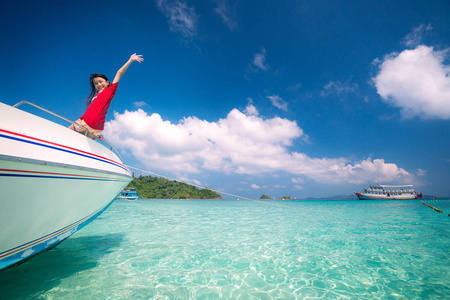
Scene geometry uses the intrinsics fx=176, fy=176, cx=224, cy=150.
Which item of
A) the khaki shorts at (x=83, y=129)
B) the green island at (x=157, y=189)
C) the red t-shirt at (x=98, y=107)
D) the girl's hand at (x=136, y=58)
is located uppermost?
the girl's hand at (x=136, y=58)

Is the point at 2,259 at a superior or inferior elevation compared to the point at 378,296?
superior

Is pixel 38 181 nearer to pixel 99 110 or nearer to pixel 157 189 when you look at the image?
pixel 99 110

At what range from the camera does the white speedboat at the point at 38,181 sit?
6.60ft

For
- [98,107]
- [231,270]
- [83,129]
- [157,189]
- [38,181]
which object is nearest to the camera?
[38,181]

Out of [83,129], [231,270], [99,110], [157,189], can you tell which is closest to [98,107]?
[99,110]

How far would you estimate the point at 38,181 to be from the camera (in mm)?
2289

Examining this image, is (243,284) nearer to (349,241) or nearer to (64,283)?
(64,283)

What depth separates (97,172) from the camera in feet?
11.1

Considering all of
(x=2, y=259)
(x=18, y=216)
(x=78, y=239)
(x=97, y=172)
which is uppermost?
(x=97, y=172)

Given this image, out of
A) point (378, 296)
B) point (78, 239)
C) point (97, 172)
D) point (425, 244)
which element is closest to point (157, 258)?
point (97, 172)

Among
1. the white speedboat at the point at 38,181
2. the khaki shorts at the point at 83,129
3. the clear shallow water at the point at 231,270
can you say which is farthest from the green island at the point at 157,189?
the white speedboat at the point at 38,181

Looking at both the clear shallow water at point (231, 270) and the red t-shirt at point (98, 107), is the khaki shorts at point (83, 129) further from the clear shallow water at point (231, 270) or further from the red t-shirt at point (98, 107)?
the clear shallow water at point (231, 270)

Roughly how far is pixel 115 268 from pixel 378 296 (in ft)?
17.8

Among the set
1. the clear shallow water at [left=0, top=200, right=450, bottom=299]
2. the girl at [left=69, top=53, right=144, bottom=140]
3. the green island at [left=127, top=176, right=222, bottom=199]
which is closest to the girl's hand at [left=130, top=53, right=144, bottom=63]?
the girl at [left=69, top=53, right=144, bottom=140]
